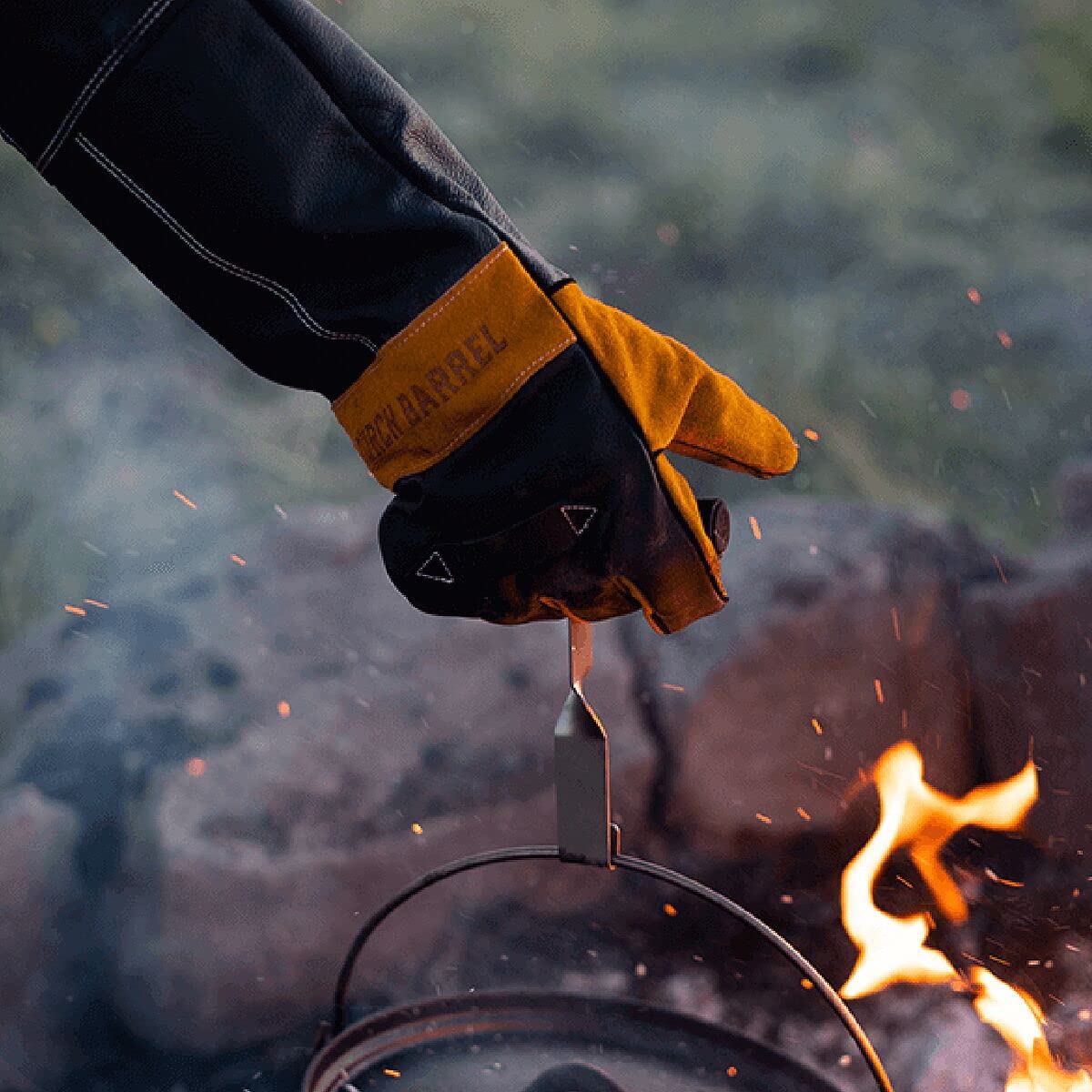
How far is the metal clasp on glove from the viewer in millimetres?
798

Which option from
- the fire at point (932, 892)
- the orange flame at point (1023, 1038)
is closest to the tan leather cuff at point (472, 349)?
the fire at point (932, 892)

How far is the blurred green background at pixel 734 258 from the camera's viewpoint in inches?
77.4

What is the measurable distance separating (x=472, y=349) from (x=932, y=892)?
5.65 feet

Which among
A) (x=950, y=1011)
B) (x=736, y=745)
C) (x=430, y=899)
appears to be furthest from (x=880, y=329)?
(x=430, y=899)

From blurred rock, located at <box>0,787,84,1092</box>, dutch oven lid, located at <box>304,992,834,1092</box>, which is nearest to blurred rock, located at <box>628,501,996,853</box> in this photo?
dutch oven lid, located at <box>304,992,834,1092</box>

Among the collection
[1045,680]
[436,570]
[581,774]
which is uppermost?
[436,570]

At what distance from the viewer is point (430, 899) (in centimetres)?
191

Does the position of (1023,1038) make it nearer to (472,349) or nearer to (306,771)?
(306,771)

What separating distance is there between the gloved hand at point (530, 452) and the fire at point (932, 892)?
0.80 meters

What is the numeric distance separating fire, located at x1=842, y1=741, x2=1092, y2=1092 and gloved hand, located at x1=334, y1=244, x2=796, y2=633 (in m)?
0.80

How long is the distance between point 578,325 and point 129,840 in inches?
57.2

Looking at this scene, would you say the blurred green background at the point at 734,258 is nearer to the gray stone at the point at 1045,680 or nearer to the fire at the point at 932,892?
the gray stone at the point at 1045,680

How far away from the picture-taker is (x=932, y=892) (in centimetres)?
202

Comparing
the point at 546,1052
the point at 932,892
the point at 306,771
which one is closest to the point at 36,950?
the point at 306,771
